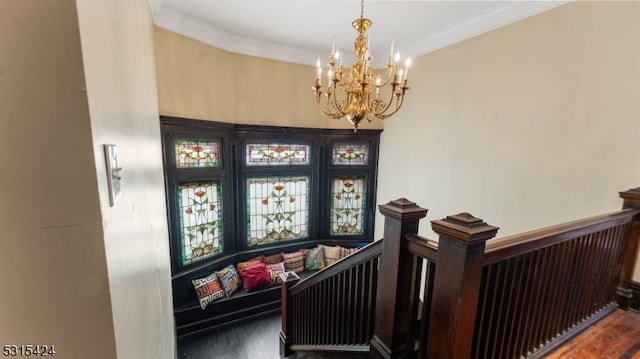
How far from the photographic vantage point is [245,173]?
150 inches

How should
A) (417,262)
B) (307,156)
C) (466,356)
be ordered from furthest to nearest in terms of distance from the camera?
(307,156)
(417,262)
(466,356)

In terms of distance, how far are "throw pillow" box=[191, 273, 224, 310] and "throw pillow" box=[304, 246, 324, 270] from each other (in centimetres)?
135

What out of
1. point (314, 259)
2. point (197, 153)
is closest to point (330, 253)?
point (314, 259)

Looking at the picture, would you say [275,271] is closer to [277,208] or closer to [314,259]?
[314,259]

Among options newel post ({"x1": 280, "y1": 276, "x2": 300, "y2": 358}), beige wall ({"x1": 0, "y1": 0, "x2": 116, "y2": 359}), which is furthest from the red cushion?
beige wall ({"x1": 0, "y1": 0, "x2": 116, "y2": 359})

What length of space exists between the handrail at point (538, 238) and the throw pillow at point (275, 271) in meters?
3.21

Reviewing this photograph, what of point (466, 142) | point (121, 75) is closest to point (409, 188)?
point (466, 142)

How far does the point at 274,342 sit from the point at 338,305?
1.94 meters

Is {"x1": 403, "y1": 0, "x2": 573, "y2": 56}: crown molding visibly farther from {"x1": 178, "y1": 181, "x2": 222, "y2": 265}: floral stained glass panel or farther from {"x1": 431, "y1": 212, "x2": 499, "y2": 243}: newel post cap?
{"x1": 178, "y1": 181, "x2": 222, "y2": 265}: floral stained glass panel

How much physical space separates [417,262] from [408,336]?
0.44 meters

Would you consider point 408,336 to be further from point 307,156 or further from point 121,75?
point 307,156

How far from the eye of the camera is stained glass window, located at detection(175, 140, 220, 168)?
3.14 m

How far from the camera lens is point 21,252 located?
1.51ft

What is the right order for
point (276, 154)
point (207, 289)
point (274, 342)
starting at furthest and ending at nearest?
point (276, 154), point (207, 289), point (274, 342)
